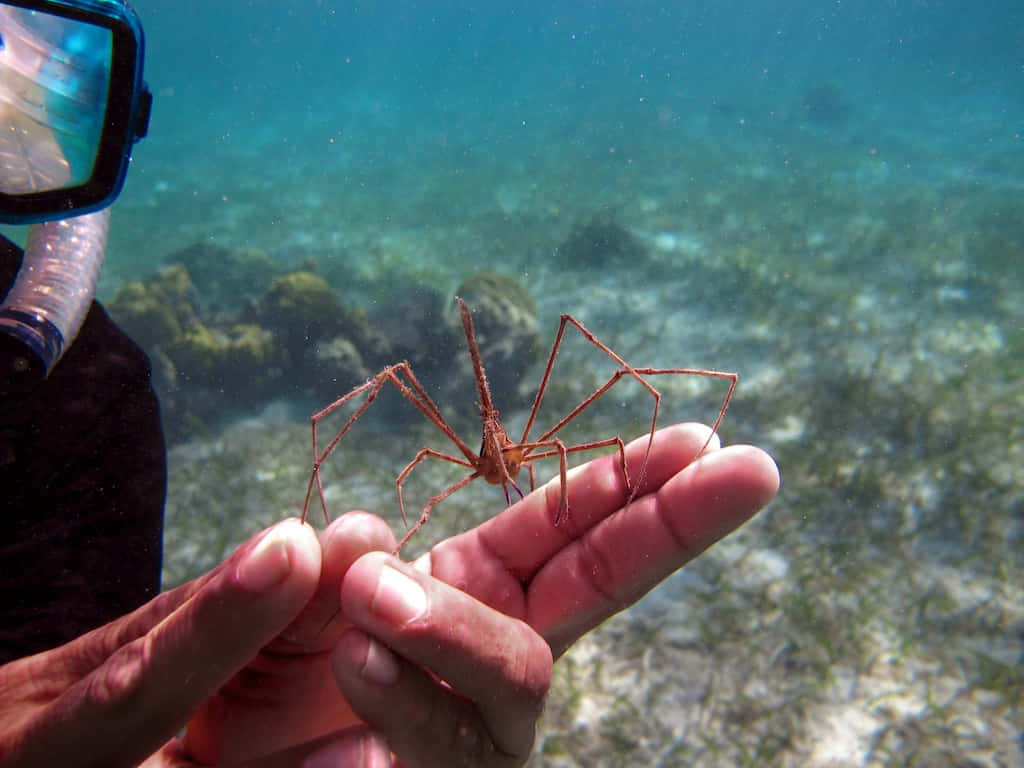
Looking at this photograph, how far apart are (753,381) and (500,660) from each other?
23.2 feet

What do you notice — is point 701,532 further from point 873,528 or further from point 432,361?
point 432,361

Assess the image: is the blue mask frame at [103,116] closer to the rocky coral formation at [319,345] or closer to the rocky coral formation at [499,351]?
Result: the rocky coral formation at [319,345]

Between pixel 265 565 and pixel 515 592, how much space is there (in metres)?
1.11

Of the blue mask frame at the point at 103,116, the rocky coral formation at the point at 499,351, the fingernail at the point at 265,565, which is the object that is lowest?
the rocky coral formation at the point at 499,351

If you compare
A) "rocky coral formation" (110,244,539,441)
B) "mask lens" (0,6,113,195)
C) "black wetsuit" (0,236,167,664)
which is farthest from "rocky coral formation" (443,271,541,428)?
"mask lens" (0,6,113,195)

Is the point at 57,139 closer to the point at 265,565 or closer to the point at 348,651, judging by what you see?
the point at 265,565

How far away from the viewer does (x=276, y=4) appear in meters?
100

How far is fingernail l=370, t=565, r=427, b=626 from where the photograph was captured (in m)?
1.18

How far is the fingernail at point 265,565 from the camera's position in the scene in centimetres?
110

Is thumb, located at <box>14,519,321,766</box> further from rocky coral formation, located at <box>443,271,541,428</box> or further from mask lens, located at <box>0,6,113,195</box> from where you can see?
rocky coral formation, located at <box>443,271,541,428</box>

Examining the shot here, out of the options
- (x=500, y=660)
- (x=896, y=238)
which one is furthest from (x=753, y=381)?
(x=896, y=238)

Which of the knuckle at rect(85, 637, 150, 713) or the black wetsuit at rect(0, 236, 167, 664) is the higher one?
the knuckle at rect(85, 637, 150, 713)

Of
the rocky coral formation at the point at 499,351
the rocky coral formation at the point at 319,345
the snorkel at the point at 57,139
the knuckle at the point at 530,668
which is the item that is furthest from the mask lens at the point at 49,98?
the rocky coral formation at the point at 499,351

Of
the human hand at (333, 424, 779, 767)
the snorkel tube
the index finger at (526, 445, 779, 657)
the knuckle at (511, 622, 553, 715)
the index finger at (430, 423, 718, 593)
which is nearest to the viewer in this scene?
the human hand at (333, 424, 779, 767)
